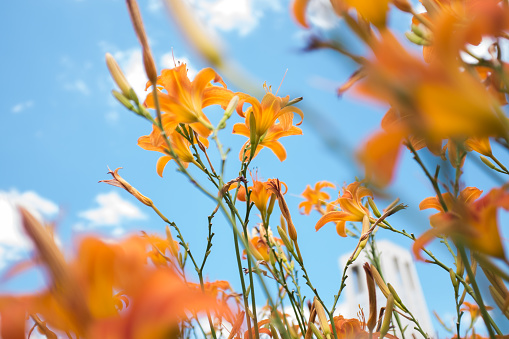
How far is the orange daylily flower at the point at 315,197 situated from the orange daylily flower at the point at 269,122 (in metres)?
0.97

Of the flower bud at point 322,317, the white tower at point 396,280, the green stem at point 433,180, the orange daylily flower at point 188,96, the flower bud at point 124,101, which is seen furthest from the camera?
the white tower at point 396,280

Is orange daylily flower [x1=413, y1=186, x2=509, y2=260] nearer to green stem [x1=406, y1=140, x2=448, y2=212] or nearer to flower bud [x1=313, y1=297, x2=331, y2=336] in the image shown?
green stem [x1=406, y1=140, x2=448, y2=212]

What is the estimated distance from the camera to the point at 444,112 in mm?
235

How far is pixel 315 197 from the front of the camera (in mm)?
1993

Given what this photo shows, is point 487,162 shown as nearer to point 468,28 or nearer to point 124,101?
point 468,28

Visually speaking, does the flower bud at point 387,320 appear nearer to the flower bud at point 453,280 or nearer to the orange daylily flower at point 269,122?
the flower bud at point 453,280

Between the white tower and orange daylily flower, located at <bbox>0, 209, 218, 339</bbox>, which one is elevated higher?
the white tower

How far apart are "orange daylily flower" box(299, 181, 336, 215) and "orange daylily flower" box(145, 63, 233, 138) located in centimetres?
121

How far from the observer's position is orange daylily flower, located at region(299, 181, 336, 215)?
198cm

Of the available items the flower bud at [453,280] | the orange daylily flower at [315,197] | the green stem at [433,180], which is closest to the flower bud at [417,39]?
the green stem at [433,180]

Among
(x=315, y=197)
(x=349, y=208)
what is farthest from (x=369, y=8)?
(x=315, y=197)

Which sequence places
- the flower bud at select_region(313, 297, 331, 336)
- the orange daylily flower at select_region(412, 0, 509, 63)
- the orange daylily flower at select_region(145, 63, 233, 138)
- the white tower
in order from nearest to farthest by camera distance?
the orange daylily flower at select_region(412, 0, 509, 63) → the flower bud at select_region(313, 297, 331, 336) → the orange daylily flower at select_region(145, 63, 233, 138) → the white tower

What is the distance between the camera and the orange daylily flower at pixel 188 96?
79cm

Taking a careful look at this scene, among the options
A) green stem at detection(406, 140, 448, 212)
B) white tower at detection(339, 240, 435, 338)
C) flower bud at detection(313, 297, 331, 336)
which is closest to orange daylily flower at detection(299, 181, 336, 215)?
flower bud at detection(313, 297, 331, 336)
